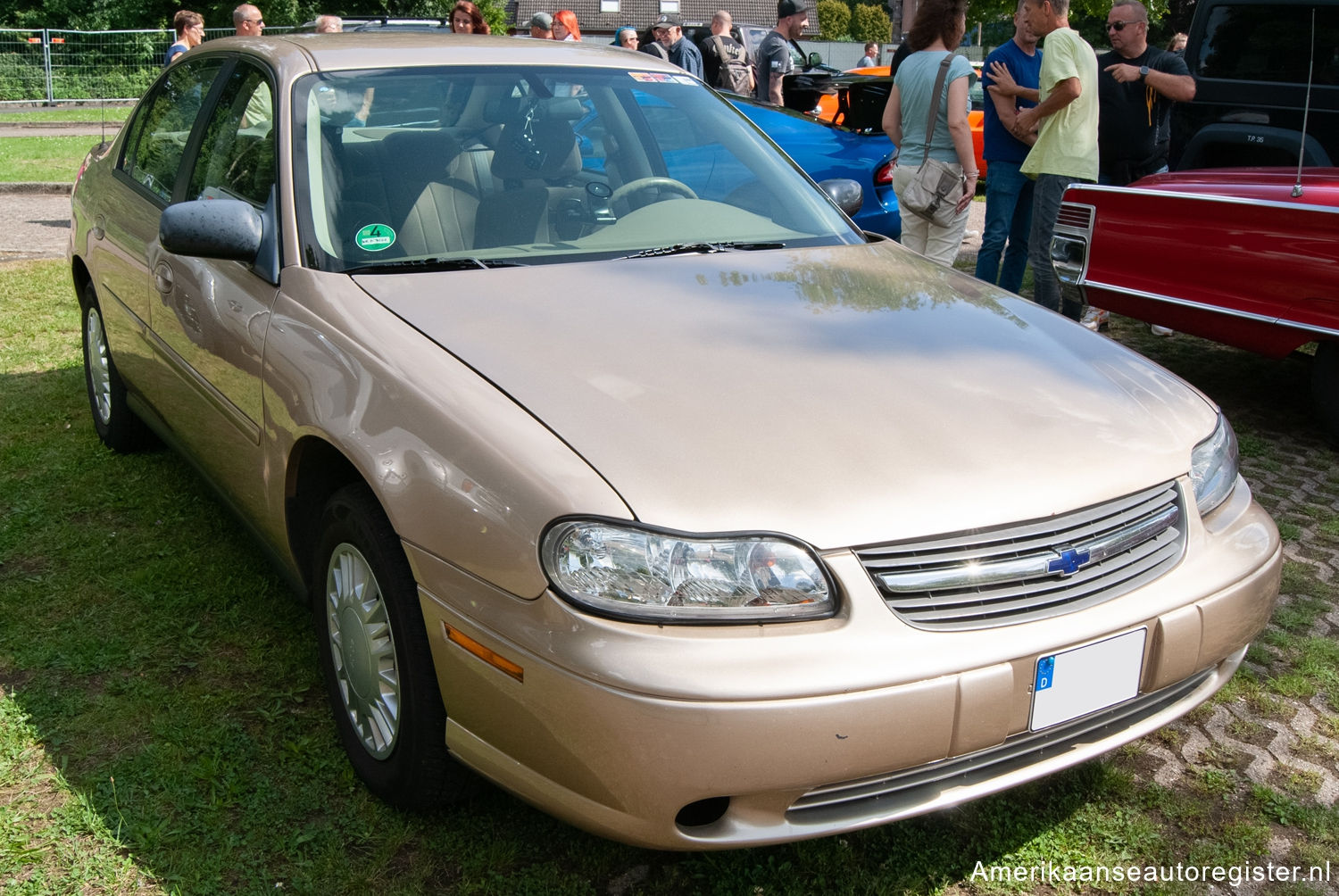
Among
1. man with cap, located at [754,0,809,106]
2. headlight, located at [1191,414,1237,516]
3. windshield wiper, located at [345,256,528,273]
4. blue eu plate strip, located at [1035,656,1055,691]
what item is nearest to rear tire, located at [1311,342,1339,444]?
headlight, located at [1191,414,1237,516]

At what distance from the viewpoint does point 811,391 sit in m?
2.36

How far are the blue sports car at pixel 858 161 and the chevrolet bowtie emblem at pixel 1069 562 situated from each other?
230 inches

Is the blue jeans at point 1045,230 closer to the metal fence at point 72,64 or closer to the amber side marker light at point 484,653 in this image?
the amber side marker light at point 484,653

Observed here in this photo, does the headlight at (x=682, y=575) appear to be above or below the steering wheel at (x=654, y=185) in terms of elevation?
below

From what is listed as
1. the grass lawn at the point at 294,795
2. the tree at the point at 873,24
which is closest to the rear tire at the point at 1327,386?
the grass lawn at the point at 294,795

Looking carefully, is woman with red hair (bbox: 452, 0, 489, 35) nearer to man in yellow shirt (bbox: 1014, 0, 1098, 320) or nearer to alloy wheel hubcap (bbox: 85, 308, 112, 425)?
man in yellow shirt (bbox: 1014, 0, 1098, 320)

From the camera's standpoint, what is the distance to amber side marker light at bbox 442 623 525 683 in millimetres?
2027

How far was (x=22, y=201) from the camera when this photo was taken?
40.5ft

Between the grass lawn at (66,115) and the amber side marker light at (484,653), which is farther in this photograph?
the grass lawn at (66,115)

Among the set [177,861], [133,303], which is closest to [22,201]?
[133,303]

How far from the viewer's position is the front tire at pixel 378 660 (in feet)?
7.52

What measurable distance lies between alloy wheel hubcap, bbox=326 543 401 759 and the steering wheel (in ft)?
4.54

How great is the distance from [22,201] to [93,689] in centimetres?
1113

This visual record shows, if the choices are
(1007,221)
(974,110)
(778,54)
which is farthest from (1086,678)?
(974,110)
